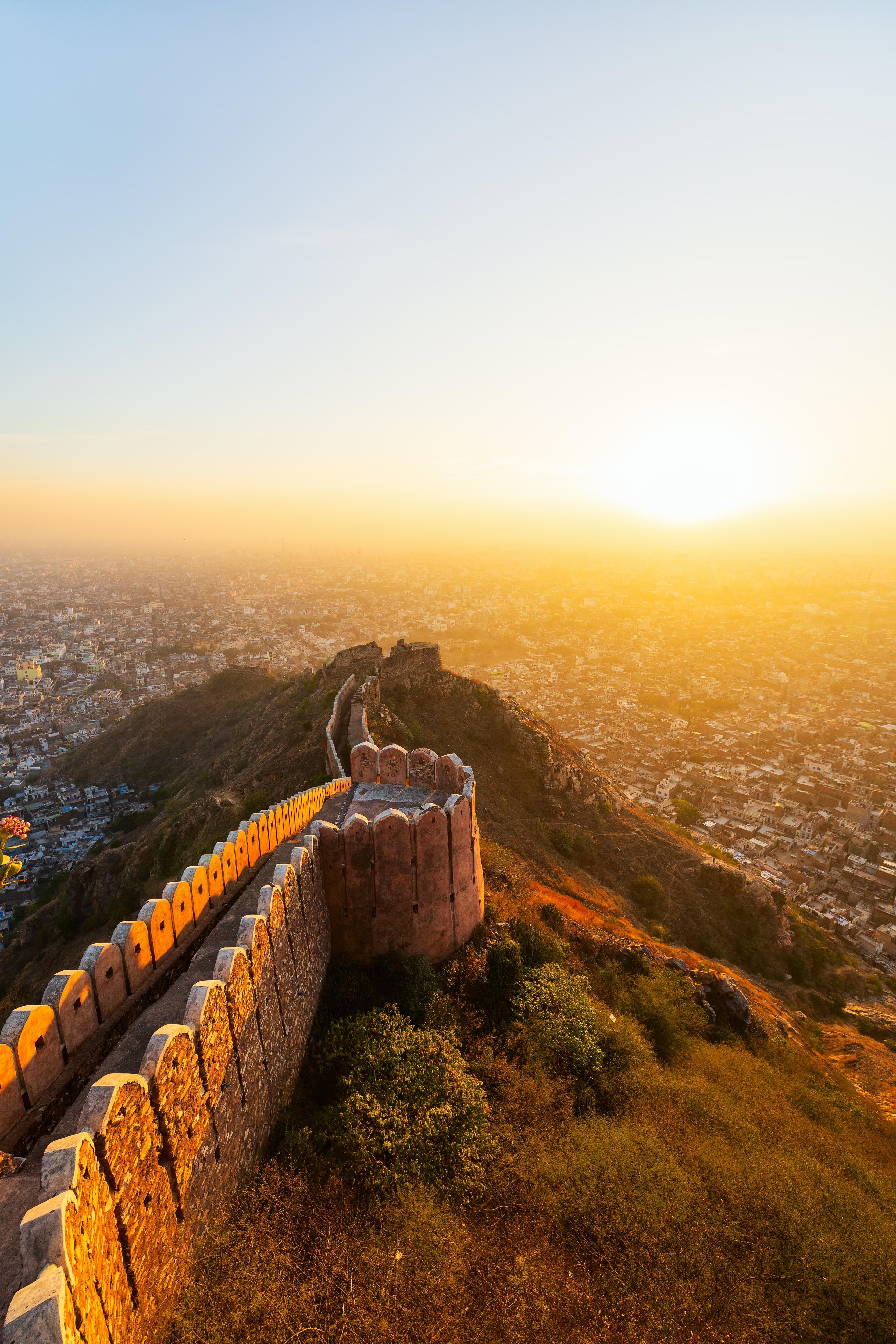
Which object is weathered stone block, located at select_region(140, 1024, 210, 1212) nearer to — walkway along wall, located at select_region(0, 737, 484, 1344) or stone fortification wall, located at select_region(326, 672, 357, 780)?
walkway along wall, located at select_region(0, 737, 484, 1344)

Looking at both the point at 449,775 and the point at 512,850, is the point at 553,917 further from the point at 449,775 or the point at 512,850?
the point at 512,850

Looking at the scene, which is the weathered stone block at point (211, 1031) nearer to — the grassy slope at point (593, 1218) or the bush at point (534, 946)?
the grassy slope at point (593, 1218)

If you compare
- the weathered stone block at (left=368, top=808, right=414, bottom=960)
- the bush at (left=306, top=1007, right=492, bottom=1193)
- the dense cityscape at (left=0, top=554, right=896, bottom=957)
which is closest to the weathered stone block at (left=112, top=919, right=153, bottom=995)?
the bush at (left=306, top=1007, right=492, bottom=1193)

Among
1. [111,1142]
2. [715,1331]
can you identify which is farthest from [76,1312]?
[715,1331]

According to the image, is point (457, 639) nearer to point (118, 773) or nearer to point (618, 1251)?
point (118, 773)

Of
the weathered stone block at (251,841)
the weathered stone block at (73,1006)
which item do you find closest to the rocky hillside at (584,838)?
the weathered stone block at (251,841)

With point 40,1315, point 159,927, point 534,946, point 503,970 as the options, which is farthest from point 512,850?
point 40,1315
